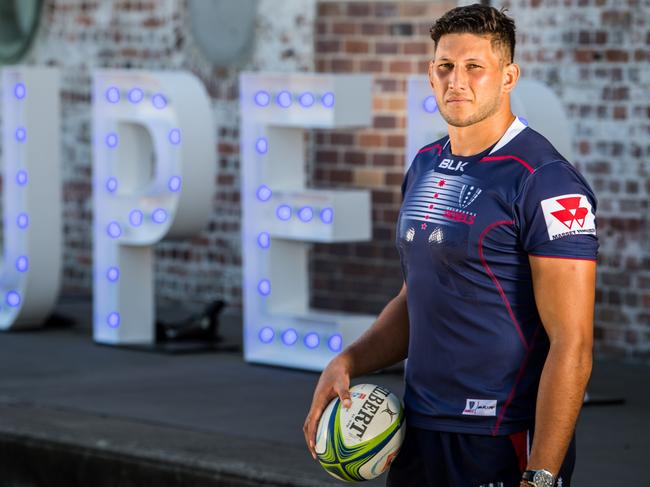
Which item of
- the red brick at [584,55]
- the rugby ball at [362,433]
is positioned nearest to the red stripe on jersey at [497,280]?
the rugby ball at [362,433]

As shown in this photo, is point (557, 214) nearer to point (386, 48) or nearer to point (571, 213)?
point (571, 213)

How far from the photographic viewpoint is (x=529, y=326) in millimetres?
3748

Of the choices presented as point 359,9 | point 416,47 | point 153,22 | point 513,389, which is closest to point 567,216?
point 513,389

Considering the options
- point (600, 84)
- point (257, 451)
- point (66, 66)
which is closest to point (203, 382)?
point (257, 451)

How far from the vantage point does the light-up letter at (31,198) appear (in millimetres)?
11438

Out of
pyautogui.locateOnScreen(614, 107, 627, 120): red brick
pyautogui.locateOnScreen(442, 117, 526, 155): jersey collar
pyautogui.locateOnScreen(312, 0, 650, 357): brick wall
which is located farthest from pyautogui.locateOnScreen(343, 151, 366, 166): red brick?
pyautogui.locateOnScreen(442, 117, 526, 155): jersey collar

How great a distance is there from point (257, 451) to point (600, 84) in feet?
12.9

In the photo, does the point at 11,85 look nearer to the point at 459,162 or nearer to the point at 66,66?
the point at 66,66

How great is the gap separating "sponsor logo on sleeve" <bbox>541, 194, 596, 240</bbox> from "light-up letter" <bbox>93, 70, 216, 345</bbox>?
676 cm

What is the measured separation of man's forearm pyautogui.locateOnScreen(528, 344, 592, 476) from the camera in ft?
11.7

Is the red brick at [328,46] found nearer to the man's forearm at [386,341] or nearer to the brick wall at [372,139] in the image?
the brick wall at [372,139]

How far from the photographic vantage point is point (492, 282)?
374 centimetres

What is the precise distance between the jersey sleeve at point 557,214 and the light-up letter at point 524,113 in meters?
4.55

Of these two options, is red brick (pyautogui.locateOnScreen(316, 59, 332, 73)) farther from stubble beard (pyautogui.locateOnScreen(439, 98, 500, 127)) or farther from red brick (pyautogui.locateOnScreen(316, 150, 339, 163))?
stubble beard (pyautogui.locateOnScreen(439, 98, 500, 127))
